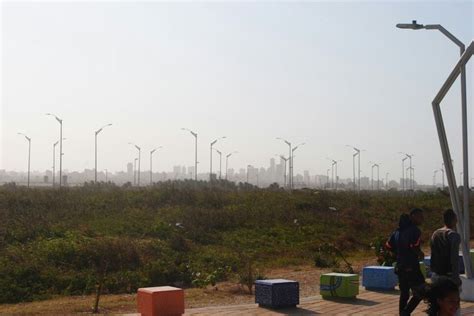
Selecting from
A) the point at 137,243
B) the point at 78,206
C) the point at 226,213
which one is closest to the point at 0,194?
the point at 78,206


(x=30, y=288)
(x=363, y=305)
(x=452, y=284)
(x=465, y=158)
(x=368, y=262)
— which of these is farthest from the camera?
(x=368, y=262)

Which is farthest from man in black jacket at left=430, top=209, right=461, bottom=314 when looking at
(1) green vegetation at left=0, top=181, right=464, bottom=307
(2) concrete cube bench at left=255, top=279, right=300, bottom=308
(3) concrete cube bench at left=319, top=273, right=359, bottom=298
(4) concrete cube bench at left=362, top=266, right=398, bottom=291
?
(1) green vegetation at left=0, top=181, right=464, bottom=307

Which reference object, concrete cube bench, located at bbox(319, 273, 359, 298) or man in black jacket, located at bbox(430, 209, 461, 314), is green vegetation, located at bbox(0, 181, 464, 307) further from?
man in black jacket, located at bbox(430, 209, 461, 314)

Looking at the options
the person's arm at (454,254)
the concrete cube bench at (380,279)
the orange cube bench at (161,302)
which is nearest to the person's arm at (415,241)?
the person's arm at (454,254)

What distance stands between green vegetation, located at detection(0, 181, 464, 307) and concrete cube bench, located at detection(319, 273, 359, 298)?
117 inches

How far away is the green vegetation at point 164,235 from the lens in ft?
62.0

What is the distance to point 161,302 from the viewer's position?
1102cm

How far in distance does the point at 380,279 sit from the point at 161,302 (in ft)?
18.5

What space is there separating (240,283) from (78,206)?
19.1 meters

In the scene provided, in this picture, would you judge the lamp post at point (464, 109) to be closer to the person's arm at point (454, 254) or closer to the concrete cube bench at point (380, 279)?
the concrete cube bench at point (380, 279)

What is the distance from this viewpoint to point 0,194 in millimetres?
34562

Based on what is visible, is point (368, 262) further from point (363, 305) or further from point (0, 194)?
point (0, 194)

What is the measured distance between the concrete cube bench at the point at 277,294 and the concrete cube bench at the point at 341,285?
1.11 metres

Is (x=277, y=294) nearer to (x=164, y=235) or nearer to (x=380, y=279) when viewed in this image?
(x=380, y=279)
